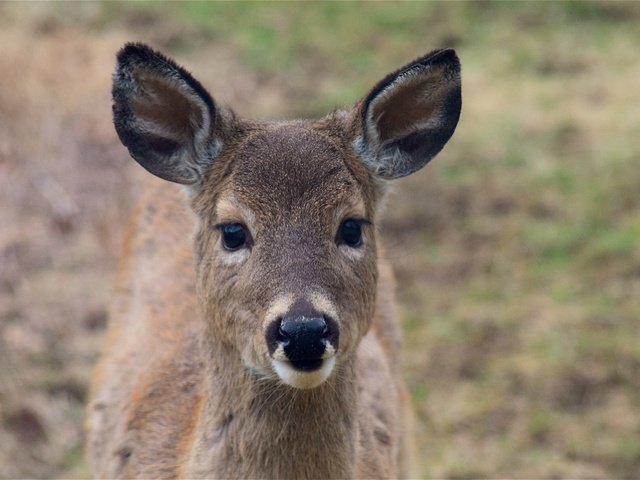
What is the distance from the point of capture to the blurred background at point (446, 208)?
25.4ft

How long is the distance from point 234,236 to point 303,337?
2.35ft

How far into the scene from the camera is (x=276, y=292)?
441cm

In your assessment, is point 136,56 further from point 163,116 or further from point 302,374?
point 302,374

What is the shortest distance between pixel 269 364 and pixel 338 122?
1.12 m

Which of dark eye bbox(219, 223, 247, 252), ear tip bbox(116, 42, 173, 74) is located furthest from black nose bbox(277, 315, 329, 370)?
ear tip bbox(116, 42, 173, 74)

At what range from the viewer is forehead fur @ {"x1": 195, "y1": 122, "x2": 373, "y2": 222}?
462cm

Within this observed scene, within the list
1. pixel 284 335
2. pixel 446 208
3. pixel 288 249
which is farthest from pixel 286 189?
pixel 446 208

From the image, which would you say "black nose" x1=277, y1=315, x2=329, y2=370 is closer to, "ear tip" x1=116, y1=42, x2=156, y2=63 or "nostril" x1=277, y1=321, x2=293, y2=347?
"nostril" x1=277, y1=321, x2=293, y2=347

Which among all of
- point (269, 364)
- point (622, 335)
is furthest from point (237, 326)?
point (622, 335)

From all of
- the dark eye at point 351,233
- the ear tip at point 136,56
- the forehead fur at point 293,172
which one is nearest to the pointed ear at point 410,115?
the forehead fur at point 293,172

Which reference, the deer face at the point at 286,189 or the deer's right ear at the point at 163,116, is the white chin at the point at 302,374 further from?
the deer's right ear at the point at 163,116

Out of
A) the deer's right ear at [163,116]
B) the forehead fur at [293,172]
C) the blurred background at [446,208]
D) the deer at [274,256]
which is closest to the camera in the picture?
the deer at [274,256]

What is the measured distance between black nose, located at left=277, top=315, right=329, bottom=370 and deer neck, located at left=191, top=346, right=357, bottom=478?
0.47 meters

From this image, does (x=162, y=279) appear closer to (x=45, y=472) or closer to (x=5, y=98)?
(x=45, y=472)
